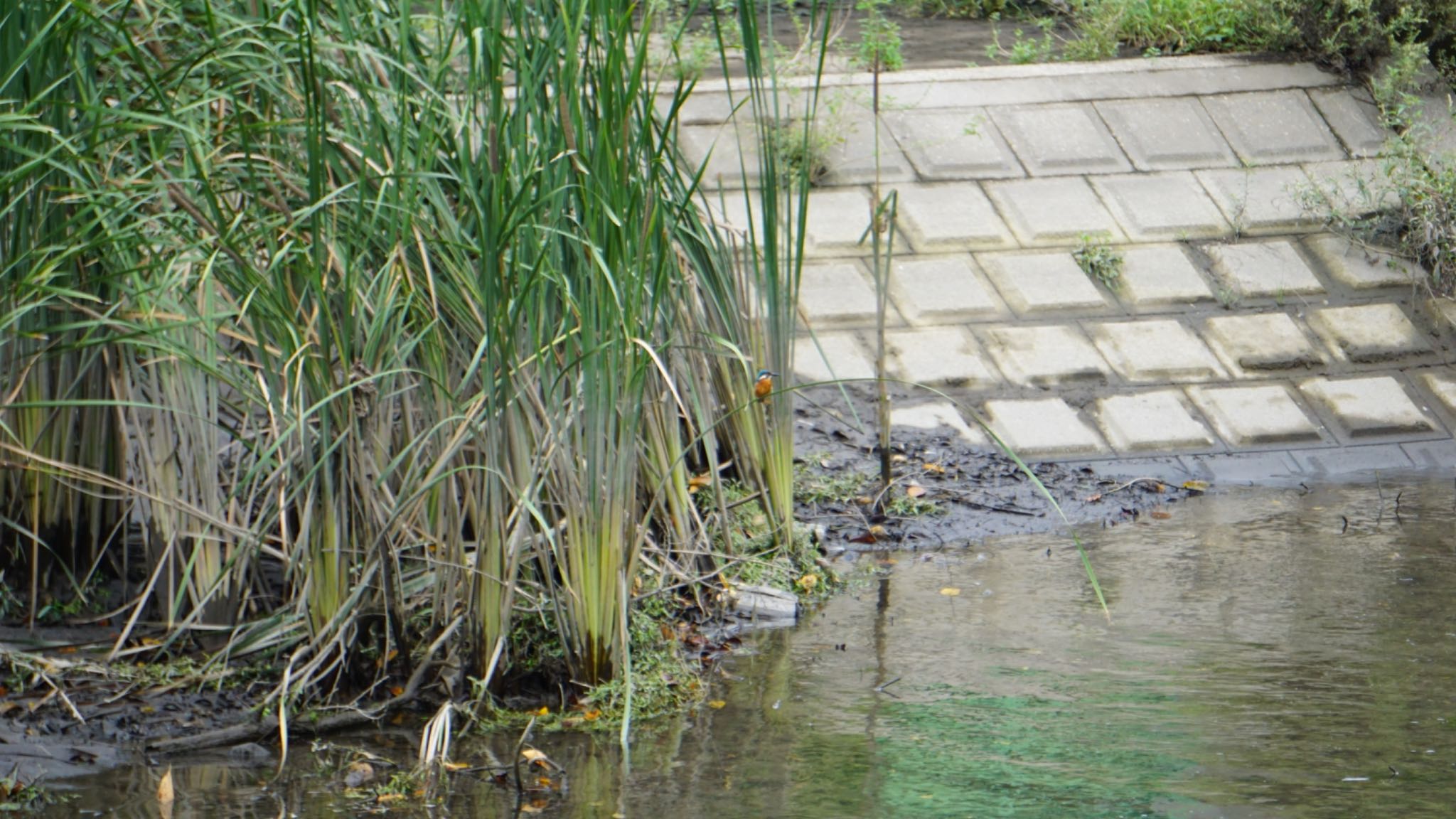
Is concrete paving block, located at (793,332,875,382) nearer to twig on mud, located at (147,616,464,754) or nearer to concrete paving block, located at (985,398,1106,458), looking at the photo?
concrete paving block, located at (985,398,1106,458)

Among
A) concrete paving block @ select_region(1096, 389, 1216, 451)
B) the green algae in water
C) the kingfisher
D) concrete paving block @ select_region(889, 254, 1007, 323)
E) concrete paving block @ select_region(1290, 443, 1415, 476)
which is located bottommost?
concrete paving block @ select_region(1290, 443, 1415, 476)

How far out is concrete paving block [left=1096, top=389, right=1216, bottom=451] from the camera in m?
5.43

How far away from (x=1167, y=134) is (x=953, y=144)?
931 millimetres

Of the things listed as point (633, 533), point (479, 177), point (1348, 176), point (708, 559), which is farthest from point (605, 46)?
point (1348, 176)

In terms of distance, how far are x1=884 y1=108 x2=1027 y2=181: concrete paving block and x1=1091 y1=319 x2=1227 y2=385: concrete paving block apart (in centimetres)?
100

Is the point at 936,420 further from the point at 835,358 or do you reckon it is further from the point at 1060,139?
the point at 1060,139

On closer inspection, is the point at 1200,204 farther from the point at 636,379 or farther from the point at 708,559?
the point at 636,379

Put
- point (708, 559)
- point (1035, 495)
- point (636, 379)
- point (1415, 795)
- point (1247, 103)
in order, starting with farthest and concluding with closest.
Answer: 1. point (1247, 103)
2. point (1035, 495)
3. point (708, 559)
4. point (636, 379)
5. point (1415, 795)

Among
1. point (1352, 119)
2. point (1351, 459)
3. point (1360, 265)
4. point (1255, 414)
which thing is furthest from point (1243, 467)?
point (1352, 119)

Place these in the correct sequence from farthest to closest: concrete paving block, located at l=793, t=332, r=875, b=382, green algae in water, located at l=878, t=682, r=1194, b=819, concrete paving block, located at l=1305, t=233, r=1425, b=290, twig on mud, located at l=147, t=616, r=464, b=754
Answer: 1. concrete paving block, located at l=1305, t=233, r=1425, b=290
2. concrete paving block, located at l=793, t=332, r=875, b=382
3. twig on mud, located at l=147, t=616, r=464, b=754
4. green algae in water, located at l=878, t=682, r=1194, b=819

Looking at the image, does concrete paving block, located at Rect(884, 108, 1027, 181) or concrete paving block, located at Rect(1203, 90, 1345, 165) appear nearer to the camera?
concrete paving block, located at Rect(884, 108, 1027, 181)

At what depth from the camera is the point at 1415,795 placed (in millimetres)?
2756

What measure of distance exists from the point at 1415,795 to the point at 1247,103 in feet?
16.0

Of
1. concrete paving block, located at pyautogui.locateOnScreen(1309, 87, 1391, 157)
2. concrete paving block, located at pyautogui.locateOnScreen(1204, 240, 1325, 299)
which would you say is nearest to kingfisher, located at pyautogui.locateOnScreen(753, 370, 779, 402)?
concrete paving block, located at pyautogui.locateOnScreen(1204, 240, 1325, 299)
